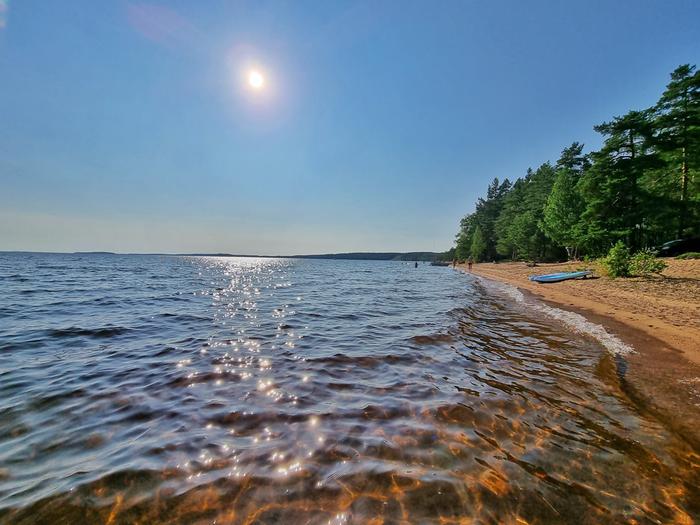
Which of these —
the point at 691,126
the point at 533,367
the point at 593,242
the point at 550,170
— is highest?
the point at 550,170

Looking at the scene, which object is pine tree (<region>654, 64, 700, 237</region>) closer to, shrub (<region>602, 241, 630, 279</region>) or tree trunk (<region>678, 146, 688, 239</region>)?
tree trunk (<region>678, 146, 688, 239</region>)

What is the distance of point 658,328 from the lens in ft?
34.5

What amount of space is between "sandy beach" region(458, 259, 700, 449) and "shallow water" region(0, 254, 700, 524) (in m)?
0.50

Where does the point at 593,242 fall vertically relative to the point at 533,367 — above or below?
above

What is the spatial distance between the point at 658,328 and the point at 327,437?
41.6 ft

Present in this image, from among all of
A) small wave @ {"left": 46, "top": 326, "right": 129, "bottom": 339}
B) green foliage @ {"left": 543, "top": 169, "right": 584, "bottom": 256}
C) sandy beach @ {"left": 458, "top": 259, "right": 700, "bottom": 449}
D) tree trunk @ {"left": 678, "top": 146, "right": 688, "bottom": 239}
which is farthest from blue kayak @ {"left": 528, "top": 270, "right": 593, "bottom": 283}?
small wave @ {"left": 46, "top": 326, "right": 129, "bottom": 339}

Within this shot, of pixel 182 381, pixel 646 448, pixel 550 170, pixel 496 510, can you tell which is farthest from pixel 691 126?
pixel 182 381

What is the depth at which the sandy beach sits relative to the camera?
5.61m

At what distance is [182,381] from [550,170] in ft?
248

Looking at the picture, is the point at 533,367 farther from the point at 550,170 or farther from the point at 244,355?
the point at 550,170

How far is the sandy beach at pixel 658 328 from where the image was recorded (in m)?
5.61

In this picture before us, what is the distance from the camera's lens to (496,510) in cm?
319

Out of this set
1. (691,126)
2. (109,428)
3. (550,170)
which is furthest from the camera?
(550,170)

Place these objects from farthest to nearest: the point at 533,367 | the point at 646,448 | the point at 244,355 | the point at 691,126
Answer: the point at 691,126 < the point at 244,355 < the point at 533,367 < the point at 646,448
